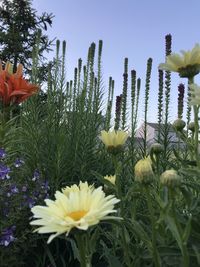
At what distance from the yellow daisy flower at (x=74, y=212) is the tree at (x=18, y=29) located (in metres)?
14.0

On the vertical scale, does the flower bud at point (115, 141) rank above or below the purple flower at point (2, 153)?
above

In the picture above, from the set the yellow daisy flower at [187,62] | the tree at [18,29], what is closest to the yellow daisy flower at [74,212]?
the yellow daisy flower at [187,62]

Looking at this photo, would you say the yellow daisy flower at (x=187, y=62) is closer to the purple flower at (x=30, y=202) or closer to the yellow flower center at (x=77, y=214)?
the yellow flower center at (x=77, y=214)

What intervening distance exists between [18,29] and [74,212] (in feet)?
50.4

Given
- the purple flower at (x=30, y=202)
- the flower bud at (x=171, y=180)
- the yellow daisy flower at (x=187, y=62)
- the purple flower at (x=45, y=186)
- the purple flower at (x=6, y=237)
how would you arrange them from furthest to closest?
1. the purple flower at (x=45, y=186)
2. the purple flower at (x=30, y=202)
3. the purple flower at (x=6, y=237)
4. the yellow daisy flower at (x=187, y=62)
5. the flower bud at (x=171, y=180)

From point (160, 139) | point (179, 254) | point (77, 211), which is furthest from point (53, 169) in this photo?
point (77, 211)

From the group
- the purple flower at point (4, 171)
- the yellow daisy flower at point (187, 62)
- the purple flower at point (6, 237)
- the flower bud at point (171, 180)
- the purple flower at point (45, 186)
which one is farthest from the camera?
the purple flower at point (45, 186)

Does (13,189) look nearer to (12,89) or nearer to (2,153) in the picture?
(2,153)

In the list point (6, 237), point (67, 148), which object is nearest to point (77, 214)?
point (6, 237)

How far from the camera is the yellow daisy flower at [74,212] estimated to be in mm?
920

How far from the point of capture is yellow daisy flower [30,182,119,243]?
0.92 meters

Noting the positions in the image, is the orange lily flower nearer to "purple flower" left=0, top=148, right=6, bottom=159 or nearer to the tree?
"purple flower" left=0, top=148, right=6, bottom=159

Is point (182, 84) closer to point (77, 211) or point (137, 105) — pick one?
point (137, 105)

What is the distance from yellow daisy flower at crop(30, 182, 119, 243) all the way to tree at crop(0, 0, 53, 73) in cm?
→ 1397
